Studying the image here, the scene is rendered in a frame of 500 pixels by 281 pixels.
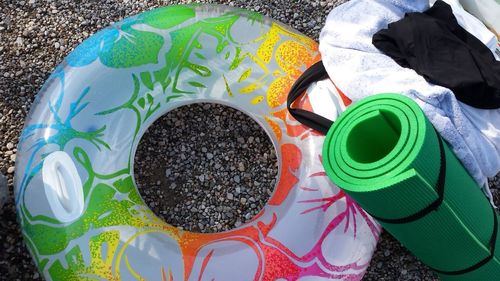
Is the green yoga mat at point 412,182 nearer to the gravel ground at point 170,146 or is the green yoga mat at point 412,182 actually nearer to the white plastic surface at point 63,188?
the gravel ground at point 170,146

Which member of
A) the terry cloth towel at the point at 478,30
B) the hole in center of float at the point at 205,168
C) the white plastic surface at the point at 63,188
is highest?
the terry cloth towel at the point at 478,30

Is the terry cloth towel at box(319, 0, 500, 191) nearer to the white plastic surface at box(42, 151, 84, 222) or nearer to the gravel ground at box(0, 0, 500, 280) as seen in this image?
the gravel ground at box(0, 0, 500, 280)

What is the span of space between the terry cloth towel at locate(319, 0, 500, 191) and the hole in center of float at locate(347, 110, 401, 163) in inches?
7.0

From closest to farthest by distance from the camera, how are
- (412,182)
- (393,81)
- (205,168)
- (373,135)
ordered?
(412,182), (373,135), (393,81), (205,168)

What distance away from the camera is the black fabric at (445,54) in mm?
1527

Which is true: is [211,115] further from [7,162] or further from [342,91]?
[7,162]

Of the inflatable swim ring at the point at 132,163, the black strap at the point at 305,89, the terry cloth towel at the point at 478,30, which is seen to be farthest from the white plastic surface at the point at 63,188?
the terry cloth towel at the point at 478,30

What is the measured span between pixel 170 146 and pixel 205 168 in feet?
0.49

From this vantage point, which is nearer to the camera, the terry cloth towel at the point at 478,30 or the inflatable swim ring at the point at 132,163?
the inflatable swim ring at the point at 132,163

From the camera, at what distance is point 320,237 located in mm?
1658

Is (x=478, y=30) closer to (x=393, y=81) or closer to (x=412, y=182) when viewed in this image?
(x=393, y=81)

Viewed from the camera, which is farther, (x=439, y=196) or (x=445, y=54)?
(x=445, y=54)

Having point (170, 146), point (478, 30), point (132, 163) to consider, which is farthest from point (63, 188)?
point (478, 30)

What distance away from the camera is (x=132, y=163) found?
177 centimetres
